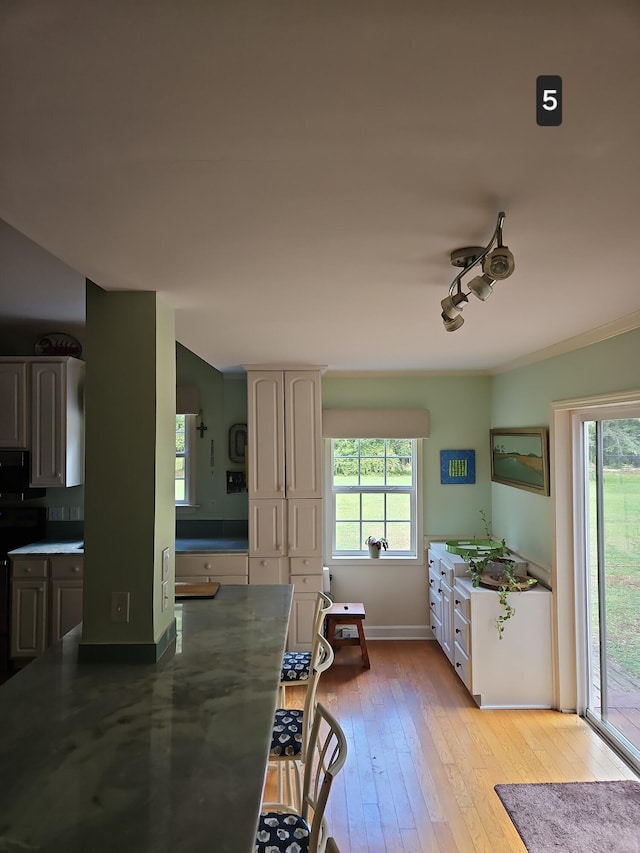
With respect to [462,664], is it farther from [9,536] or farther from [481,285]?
[9,536]

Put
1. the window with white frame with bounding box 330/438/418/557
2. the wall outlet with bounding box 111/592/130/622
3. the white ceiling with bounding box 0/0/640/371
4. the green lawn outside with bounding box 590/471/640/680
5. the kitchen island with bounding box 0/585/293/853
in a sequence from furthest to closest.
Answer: the window with white frame with bounding box 330/438/418/557, the green lawn outside with bounding box 590/471/640/680, the wall outlet with bounding box 111/592/130/622, the kitchen island with bounding box 0/585/293/853, the white ceiling with bounding box 0/0/640/371

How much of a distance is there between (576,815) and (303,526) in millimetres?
2574

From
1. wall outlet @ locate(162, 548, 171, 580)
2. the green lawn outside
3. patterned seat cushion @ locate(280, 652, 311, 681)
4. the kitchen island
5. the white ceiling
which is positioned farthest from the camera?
the green lawn outside

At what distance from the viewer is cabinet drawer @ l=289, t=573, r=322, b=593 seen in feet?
15.3

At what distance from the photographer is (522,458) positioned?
4.50m

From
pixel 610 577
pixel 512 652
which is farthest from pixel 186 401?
pixel 610 577

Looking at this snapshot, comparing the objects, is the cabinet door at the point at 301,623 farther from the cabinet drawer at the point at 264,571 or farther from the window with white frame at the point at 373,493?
the window with white frame at the point at 373,493

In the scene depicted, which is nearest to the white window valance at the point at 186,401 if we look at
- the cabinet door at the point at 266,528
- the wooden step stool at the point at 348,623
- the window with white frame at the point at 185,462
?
the window with white frame at the point at 185,462

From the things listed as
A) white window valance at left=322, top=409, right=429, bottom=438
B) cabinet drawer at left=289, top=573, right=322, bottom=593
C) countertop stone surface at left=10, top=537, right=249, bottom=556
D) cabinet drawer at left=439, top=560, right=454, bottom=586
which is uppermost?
white window valance at left=322, top=409, right=429, bottom=438

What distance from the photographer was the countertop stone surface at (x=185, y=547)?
4.33 metres

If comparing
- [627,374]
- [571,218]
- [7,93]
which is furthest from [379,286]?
[627,374]

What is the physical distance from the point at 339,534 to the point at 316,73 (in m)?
4.81

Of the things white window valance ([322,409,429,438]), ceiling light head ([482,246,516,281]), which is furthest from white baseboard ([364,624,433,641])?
ceiling light head ([482,246,516,281])

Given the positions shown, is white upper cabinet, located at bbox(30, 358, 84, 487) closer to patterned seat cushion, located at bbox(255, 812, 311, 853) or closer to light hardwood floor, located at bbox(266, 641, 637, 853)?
light hardwood floor, located at bbox(266, 641, 637, 853)
